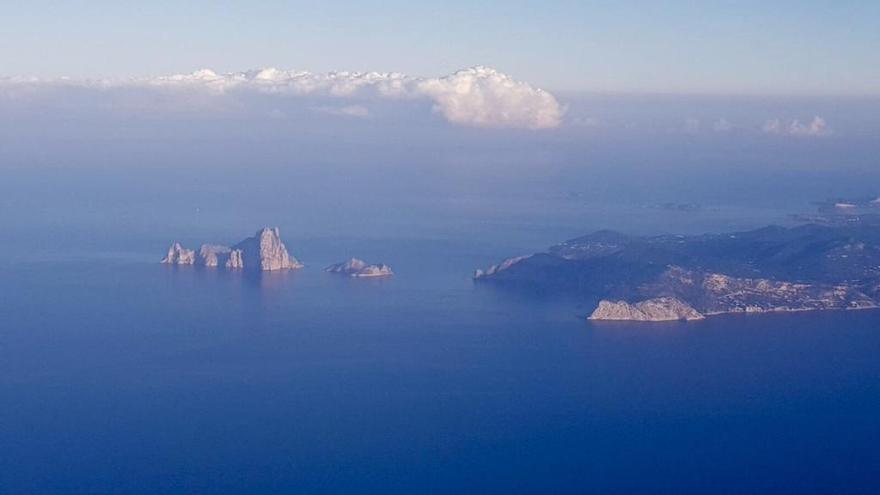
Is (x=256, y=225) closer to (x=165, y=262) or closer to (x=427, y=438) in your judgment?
(x=165, y=262)

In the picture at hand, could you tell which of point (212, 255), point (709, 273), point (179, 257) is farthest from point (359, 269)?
point (709, 273)

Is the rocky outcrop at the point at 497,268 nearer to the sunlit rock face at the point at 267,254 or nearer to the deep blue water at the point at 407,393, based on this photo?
the deep blue water at the point at 407,393

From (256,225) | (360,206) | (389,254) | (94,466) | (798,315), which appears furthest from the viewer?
(360,206)

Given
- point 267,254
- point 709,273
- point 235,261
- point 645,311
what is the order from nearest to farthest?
point 645,311
point 709,273
point 267,254
point 235,261

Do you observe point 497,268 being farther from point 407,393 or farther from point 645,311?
point 407,393

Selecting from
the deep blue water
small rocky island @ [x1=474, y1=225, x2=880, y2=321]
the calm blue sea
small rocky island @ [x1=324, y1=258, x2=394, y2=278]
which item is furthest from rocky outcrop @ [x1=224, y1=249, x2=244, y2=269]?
small rocky island @ [x1=474, y1=225, x2=880, y2=321]

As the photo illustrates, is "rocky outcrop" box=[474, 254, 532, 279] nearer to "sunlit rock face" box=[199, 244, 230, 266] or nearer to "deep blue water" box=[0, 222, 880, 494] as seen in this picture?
"deep blue water" box=[0, 222, 880, 494]

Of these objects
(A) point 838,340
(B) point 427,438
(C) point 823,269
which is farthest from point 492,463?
(C) point 823,269
